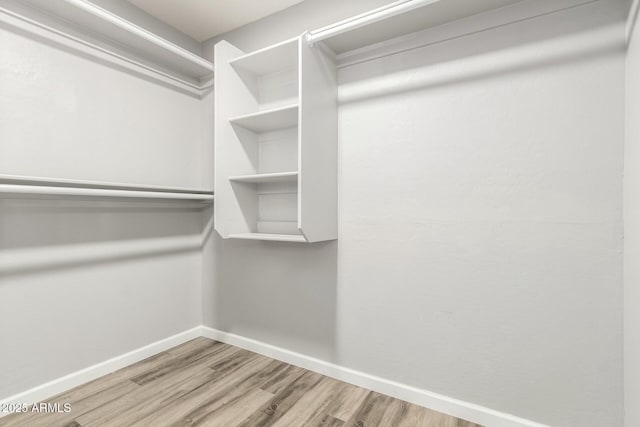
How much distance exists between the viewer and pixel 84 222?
1.70m

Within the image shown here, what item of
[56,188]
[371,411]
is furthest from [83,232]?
[371,411]

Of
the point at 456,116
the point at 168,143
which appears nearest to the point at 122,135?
the point at 168,143

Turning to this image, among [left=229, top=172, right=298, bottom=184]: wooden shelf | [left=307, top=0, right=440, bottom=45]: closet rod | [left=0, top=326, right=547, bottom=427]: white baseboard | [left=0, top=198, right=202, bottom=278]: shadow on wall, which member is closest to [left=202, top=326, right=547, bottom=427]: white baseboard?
[left=0, top=326, right=547, bottom=427]: white baseboard

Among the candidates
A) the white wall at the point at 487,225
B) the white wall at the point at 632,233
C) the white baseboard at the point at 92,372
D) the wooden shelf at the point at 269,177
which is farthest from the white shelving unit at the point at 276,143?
the white wall at the point at 632,233

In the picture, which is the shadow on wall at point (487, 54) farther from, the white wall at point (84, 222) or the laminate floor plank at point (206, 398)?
the laminate floor plank at point (206, 398)

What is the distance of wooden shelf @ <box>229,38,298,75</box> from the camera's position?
1.66 m

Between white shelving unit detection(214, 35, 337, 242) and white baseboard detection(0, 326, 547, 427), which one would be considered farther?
white shelving unit detection(214, 35, 337, 242)

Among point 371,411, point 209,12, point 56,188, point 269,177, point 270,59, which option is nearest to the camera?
point 56,188

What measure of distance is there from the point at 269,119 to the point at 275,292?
43.9 inches

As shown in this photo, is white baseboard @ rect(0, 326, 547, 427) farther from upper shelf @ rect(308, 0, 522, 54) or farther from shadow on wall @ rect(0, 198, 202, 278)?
upper shelf @ rect(308, 0, 522, 54)

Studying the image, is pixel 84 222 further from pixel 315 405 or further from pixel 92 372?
pixel 315 405

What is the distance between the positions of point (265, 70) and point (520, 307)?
1.95 meters

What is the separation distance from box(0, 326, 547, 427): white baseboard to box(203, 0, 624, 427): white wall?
4cm

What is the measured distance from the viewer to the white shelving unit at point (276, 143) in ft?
5.23
